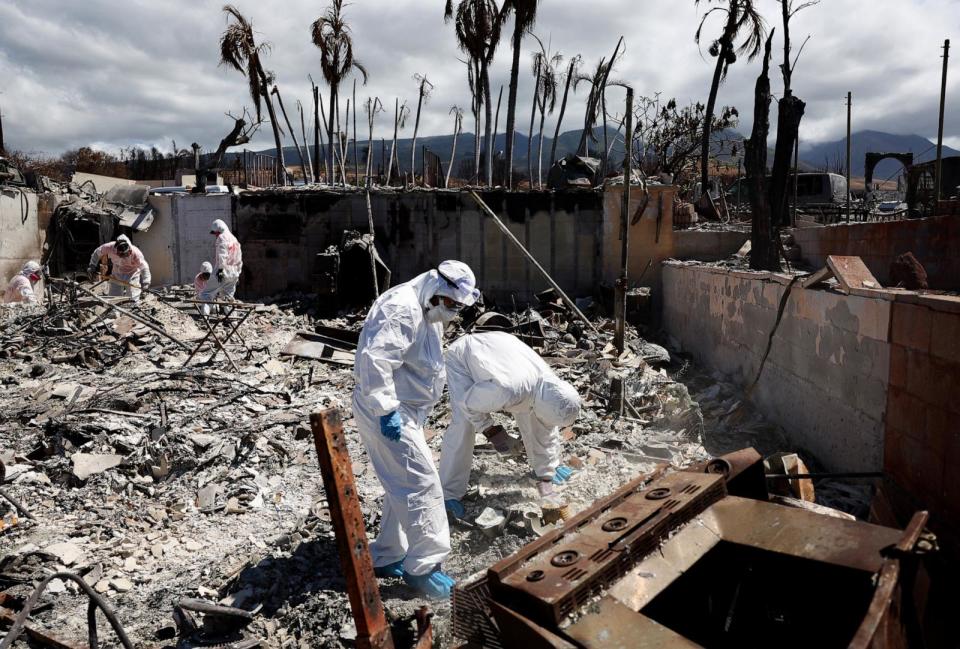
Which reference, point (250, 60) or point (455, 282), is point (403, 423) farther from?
point (250, 60)

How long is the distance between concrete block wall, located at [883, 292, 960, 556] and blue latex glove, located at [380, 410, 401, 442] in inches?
100

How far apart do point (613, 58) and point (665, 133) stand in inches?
100.0

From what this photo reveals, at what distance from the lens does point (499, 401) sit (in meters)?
4.03

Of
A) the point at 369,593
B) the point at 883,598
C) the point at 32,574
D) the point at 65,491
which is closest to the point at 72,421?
the point at 65,491

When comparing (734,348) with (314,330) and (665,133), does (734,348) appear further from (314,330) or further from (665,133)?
(665,133)

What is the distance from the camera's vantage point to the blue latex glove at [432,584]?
3.31 meters

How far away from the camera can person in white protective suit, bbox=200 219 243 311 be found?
34.0ft

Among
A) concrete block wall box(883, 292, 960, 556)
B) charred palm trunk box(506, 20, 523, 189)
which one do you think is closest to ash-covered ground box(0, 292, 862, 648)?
concrete block wall box(883, 292, 960, 556)

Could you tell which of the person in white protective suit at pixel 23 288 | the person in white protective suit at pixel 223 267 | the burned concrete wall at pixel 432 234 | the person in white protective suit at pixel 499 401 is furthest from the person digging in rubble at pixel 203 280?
the person in white protective suit at pixel 499 401

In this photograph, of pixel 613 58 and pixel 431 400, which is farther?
pixel 613 58

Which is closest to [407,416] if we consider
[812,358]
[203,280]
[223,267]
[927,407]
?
[927,407]

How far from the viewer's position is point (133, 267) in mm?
10703

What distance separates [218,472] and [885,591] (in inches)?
173

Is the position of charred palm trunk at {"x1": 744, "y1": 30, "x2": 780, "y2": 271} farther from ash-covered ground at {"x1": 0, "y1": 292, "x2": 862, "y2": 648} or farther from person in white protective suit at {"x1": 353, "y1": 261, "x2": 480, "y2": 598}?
person in white protective suit at {"x1": 353, "y1": 261, "x2": 480, "y2": 598}
